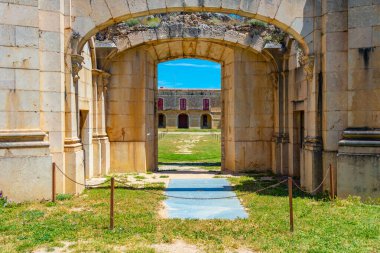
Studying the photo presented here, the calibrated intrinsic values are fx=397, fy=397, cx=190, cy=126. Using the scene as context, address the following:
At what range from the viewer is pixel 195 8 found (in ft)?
30.7

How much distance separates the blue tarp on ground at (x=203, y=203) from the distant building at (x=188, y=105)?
41.3 metres

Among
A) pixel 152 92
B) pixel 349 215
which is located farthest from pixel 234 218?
pixel 152 92

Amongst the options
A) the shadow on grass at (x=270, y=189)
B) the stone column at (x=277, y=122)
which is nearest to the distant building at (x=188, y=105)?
the stone column at (x=277, y=122)

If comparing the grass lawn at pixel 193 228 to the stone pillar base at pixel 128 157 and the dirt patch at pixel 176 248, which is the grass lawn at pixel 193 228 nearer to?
the dirt patch at pixel 176 248

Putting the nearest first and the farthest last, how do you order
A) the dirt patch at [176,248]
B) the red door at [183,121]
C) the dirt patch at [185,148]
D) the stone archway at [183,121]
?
the dirt patch at [176,248]
the dirt patch at [185,148]
the stone archway at [183,121]
the red door at [183,121]

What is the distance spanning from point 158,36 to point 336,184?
318 inches

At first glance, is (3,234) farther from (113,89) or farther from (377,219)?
(113,89)

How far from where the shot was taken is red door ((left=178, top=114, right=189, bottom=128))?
56519 mm

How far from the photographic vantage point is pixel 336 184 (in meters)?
8.71

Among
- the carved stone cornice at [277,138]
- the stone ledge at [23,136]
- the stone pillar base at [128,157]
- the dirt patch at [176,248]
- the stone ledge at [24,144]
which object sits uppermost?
the stone ledge at [23,136]

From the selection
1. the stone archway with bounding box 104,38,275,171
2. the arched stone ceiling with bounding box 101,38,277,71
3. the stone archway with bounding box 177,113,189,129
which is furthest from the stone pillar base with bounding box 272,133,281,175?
the stone archway with bounding box 177,113,189,129

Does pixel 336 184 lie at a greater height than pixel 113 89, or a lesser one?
lesser

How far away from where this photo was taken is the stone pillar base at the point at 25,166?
8070 millimetres

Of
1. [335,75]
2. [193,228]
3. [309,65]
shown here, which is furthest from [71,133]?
[335,75]
